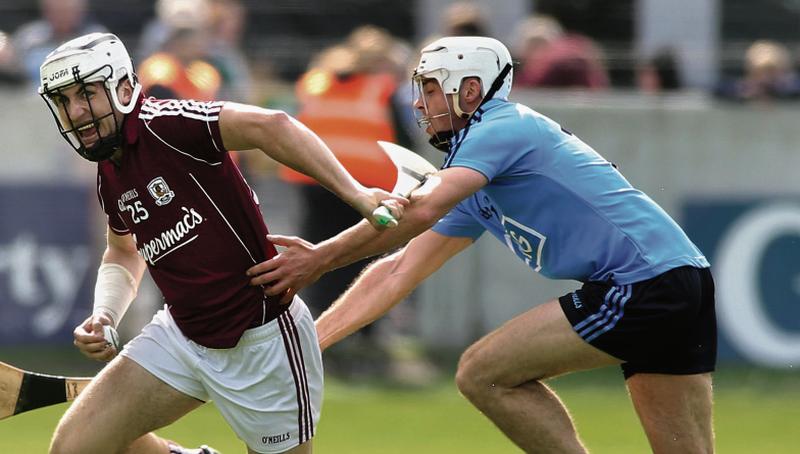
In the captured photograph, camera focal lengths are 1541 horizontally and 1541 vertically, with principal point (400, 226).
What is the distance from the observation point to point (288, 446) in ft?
A: 18.8

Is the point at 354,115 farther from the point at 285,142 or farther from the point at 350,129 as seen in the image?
the point at 285,142

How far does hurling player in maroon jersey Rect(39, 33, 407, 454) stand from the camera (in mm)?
5383

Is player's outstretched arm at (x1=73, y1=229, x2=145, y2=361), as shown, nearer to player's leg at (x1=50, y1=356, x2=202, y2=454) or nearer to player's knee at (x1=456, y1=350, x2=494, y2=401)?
player's leg at (x1=50, y1=356, x2=202, y2=454)

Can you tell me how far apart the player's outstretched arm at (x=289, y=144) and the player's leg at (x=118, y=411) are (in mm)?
980

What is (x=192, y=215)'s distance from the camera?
5543 mm

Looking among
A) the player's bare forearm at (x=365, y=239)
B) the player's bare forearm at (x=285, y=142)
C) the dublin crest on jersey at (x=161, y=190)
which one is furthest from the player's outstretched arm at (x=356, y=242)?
the dublin crest on jersey at (x=161, y=190)

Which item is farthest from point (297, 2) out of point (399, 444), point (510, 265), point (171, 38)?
point (399, 444)

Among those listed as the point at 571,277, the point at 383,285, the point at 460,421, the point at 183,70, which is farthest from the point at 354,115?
the point at 571,277

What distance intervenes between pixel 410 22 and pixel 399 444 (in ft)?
25.1

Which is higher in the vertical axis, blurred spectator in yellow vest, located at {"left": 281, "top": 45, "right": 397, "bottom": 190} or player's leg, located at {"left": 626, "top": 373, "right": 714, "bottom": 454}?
player's leg, located at {"left": 626, "top": 373, "right": 714, "bottom": 454}

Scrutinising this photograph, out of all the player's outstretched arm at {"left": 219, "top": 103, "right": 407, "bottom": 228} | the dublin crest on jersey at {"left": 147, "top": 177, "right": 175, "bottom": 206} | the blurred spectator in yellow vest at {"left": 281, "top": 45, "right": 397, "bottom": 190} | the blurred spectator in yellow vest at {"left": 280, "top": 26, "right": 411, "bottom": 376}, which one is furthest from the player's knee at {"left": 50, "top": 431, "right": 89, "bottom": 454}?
the blurred spectator in yellow vest at {"left": 281, "top": 45, "right": 397, "bottom": 190}

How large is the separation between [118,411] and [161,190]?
825mm

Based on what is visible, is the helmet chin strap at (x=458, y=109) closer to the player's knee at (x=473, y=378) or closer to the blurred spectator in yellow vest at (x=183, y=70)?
the player's knee at (x=473, y=378)

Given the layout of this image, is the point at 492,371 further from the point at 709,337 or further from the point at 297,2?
the point at 297,2
